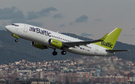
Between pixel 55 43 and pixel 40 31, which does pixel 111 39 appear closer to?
pixel 55 43

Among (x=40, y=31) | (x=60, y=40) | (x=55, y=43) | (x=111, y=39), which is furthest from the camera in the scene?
(x=111, y=39)

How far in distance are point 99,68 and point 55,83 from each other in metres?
20.9

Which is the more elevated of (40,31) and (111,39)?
(40,31)

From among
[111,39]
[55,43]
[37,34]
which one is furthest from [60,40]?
[111,39]

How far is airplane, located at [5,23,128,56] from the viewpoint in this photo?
169ft

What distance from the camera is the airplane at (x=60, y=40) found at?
169 ft

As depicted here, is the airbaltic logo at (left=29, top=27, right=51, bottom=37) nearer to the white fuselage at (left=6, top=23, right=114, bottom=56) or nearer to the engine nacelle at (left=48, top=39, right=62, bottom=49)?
the white fuselage at (left=6, top=23, right=114, bottom=56)

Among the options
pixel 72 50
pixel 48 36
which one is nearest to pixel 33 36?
pixel 48 36

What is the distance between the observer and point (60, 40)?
180ft

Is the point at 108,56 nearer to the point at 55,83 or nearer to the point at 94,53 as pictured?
the point at 94,53

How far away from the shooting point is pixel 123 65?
63562mm

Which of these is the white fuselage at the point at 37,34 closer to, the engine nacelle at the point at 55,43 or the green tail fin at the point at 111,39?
the engine nacelle at the point at 55,43

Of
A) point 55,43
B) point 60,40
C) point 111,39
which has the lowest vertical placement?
point 55,43

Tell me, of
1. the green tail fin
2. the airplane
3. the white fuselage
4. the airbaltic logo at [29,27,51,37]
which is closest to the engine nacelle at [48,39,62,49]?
the airplane
